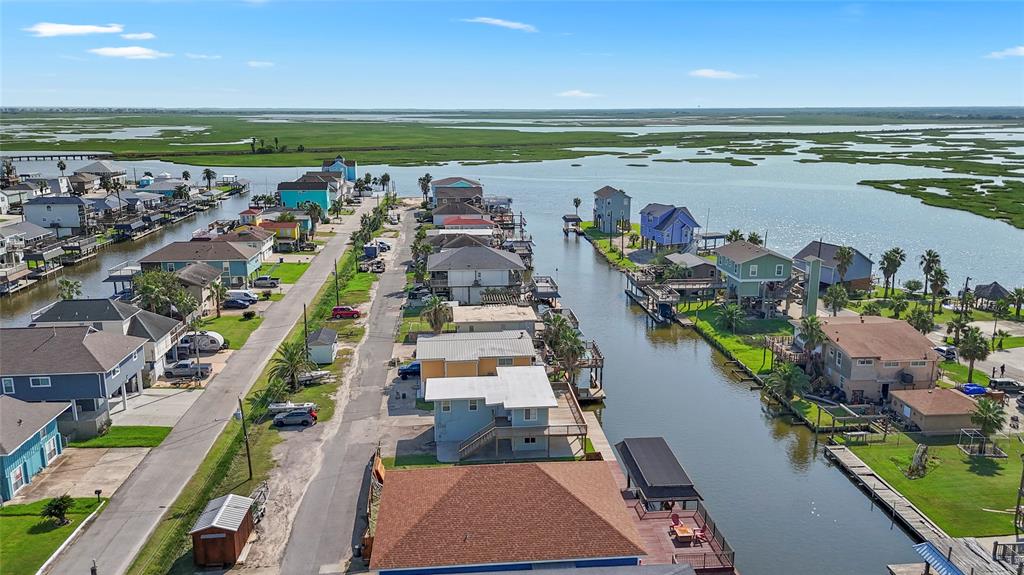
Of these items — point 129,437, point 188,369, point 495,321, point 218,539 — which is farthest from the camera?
point 495,321

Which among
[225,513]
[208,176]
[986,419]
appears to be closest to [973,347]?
[986,419]

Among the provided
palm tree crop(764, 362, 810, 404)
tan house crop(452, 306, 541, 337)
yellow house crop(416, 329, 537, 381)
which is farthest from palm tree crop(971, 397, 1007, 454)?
tan house crop(452, 306, 541, 337)

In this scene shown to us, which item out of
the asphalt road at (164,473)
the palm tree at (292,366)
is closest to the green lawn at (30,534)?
the asphalt road at (164,473)

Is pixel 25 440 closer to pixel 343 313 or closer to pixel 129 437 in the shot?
pixel 129 437

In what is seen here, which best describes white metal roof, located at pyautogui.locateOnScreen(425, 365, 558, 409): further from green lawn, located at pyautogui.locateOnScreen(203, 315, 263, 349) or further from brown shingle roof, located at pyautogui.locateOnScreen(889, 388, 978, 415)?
green lawn, located at pyautogui.locateOnScreen(203, 315, 263, 349)

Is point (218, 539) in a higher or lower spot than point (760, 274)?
lower

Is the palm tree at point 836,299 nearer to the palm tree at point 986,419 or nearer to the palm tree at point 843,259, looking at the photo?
the palm tree at point 843,259
